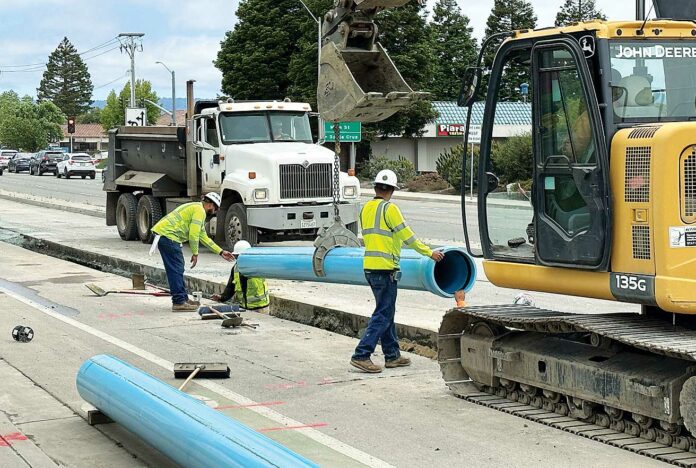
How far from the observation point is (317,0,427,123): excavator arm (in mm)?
11992

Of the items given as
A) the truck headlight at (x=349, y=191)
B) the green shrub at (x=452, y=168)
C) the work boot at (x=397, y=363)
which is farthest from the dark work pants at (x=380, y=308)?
the green shrub at (x=452, y=168)

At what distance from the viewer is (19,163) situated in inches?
3378

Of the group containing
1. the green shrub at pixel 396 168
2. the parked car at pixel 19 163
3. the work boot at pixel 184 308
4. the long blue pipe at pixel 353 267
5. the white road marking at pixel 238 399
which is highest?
the parked car at pixel 19 163

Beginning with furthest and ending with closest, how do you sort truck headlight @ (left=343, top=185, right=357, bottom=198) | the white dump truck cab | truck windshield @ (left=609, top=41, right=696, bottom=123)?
truck headlight @ (left=343, top=185, right=357, bottom=198)
the white dump truck cab
truck windshield @ (left=609, top=41, right=696, bottom=123)

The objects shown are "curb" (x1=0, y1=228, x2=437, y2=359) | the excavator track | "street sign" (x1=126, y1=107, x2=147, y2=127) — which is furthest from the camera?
"street sign" (x1=126, y1=107, x2=147, y2=127)

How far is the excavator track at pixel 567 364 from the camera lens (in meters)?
7.73

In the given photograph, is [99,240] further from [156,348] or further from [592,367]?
[592,367]

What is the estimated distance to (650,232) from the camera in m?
7.99

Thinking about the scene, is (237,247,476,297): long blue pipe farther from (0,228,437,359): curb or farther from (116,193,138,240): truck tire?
(116,193,138,240): truck tire

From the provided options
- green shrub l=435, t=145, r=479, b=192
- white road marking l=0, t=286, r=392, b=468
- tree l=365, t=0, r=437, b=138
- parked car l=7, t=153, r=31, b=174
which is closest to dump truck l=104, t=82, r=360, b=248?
white road marking l=0, t=286, r=392, b=468

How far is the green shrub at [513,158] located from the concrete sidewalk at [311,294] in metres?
2.91

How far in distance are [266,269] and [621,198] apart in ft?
24.8

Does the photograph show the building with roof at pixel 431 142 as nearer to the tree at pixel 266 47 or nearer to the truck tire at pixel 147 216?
the tree at pixel 266 47

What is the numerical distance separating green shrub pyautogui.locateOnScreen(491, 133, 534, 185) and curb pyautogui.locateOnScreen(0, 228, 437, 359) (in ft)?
9.29
